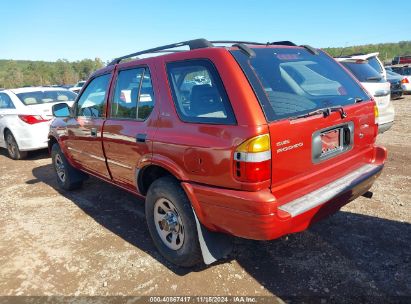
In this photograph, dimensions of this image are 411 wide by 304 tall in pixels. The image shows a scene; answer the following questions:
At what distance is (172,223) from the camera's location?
3.09 m

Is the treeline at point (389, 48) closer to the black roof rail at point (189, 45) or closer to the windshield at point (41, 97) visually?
the windshield at point (41, 97)

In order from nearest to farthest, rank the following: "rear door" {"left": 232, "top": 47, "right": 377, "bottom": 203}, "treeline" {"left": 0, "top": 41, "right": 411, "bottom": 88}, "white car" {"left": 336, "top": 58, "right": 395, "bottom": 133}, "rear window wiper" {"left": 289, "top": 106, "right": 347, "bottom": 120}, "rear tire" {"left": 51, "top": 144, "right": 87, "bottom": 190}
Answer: "rear door" {"left": 232, "top": 47, "right": 377, "bottom": 203} < "rear window wiper" {"left": 289, "top": 106, "right": 347, "bottom": 120} < "rear tire" {"left": 51, "top": 144, "right": 87, "bottom": 190} < "white car" {"left": 336, "top": 58, "right": 395, "bottom": 133} < "treeline" {"left": 0, "top": 41, "right": 411, "bottom": 88}

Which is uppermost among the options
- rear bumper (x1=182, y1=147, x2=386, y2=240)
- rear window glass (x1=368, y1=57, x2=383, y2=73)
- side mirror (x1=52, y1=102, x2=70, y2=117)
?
rear window glass (x1=368, y1=57, x2=383, y2=73)

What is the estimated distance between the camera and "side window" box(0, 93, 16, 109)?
7.68 metres

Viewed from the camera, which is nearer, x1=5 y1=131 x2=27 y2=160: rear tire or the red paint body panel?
the red paint body panel

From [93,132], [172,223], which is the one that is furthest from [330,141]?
[93,132]

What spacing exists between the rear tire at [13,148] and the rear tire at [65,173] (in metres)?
2.65

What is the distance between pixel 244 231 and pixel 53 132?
12.9ft

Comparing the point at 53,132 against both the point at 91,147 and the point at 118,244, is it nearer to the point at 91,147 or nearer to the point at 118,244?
the point at 91,147

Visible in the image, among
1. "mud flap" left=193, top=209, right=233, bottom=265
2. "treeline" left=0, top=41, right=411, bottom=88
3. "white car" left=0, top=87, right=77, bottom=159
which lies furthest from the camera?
"treeline" left=0, top=41, right=411, bottom=88

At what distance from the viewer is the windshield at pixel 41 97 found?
762 centimetres

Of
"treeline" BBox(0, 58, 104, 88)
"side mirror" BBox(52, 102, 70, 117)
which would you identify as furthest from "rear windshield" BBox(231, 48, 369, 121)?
"treeline" BBox(0, 58, 104, 88)

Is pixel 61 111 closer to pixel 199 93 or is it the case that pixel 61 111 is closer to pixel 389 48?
pixel 199 93

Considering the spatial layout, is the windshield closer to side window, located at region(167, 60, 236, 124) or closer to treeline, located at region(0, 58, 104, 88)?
side window, located at region(167, 60, 236, 124)
